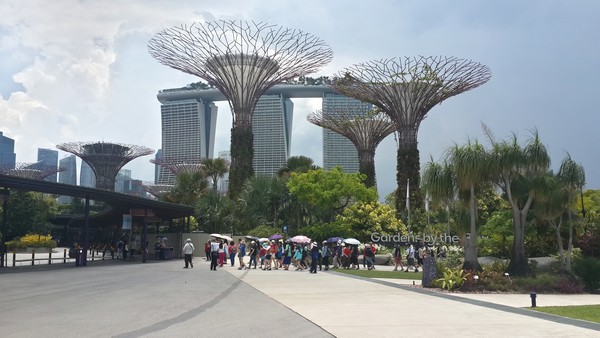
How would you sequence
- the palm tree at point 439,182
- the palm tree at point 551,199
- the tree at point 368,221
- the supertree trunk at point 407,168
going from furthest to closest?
the supertree trunk at point 407,168 < the tree at point 368,221 < the palm tree at point 439,182 < the palm tree at point 551,199

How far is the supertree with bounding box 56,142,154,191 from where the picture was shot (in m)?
86.4

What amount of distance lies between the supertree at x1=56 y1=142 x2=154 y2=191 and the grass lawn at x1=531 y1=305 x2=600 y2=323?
81.0 m

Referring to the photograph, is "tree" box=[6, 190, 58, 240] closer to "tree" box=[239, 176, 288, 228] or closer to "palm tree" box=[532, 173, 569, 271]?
"tree" box=[239, 176, 288, 228]

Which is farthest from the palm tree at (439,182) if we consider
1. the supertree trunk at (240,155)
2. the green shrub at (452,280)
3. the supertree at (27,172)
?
the supertree at (27,172)

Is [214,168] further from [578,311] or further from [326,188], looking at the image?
[578,311]

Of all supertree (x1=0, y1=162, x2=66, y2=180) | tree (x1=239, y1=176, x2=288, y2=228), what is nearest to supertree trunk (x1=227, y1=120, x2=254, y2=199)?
tree (x1=239, y1=176, x2=288, y2=228)

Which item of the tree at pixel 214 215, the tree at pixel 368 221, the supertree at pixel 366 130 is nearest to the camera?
the tree at pixel 368 221

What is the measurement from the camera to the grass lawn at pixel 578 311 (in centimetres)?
1162

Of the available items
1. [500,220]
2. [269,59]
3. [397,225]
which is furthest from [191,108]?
[500,220]

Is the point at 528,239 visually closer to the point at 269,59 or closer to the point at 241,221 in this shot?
the point at 241,221

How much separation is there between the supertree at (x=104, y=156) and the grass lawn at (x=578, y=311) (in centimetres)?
8098

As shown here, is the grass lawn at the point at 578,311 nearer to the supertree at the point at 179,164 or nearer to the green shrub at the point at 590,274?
the green shrub at the point at 590,274

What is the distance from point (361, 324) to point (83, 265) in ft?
75.1

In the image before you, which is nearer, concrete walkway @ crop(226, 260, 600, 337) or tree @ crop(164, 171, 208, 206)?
concrete walkway @ crop(226, 260, 600, 337)
